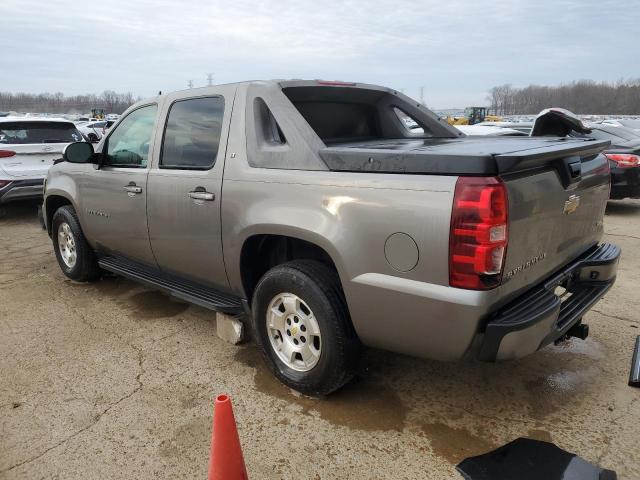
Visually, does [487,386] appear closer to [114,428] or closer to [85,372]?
[114,428]

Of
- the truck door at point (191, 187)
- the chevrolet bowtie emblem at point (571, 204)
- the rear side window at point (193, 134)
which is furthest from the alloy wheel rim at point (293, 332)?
the chevrolet bowtie emblem at point (571, 204)

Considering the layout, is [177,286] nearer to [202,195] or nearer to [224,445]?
[202,195]

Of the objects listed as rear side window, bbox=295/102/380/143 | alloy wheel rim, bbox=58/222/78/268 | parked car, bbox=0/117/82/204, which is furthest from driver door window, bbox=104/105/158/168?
parked car, bbox=0/117/82/204

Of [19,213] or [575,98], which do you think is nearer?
[19,213]

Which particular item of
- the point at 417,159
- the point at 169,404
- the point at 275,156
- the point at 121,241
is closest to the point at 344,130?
the point at 275,156

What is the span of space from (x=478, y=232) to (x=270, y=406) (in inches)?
63.5

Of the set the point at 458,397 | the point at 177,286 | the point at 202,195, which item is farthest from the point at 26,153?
the point at 458,397

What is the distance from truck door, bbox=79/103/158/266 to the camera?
154 inches

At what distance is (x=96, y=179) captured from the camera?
4.36m

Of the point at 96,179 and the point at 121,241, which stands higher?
the point at 96,179

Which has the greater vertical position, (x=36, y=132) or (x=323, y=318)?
(x=36, y=132)

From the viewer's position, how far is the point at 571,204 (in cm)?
272

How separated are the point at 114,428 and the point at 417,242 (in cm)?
193

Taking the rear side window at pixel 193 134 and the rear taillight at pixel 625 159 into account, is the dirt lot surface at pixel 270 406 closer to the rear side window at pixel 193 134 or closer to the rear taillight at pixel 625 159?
the rear side window at pixel 193 134
